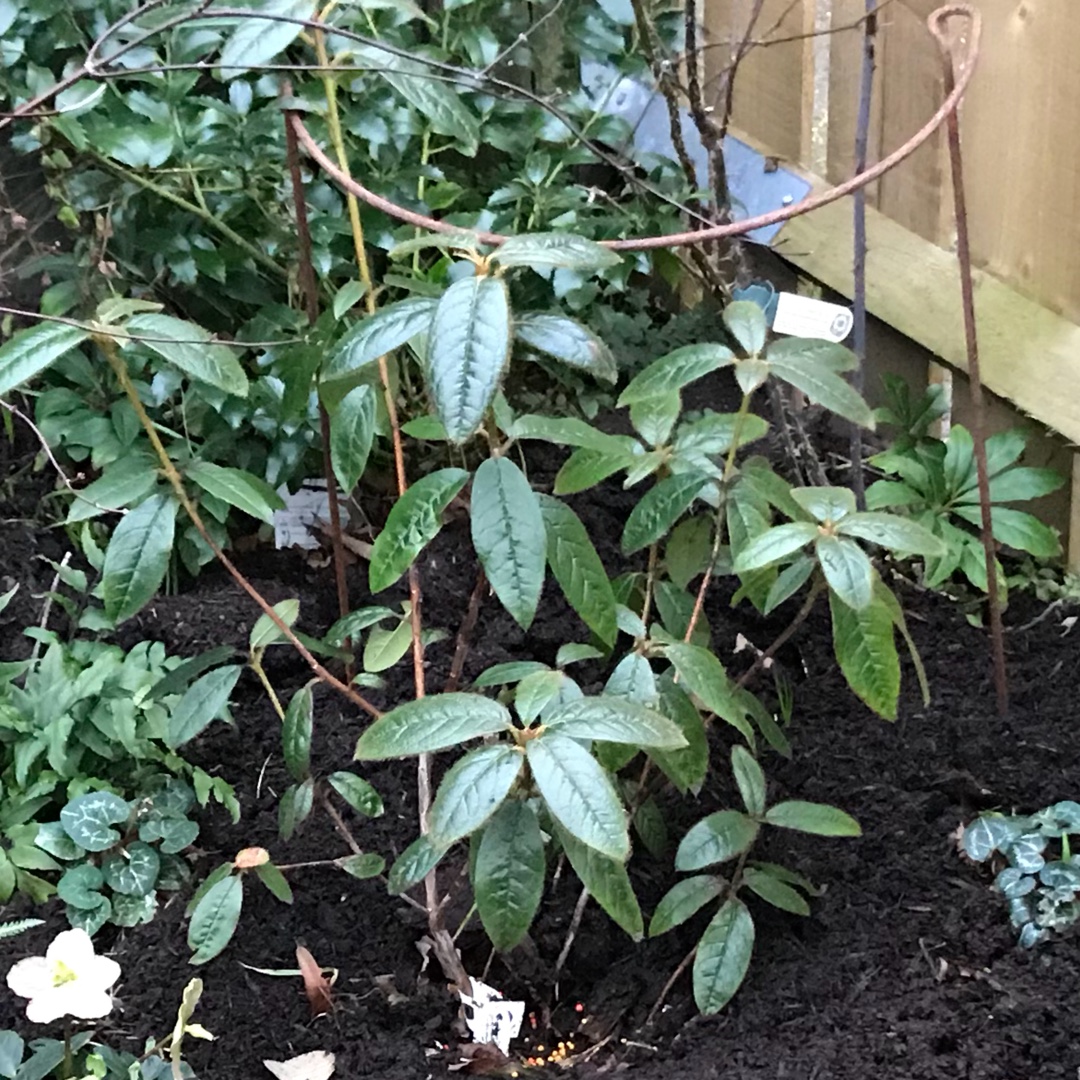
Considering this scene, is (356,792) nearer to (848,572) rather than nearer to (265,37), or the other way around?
(848,572)

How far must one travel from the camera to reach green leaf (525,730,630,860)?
32.1 inches

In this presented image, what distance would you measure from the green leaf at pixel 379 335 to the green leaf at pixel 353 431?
129 mm

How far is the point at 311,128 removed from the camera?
1.77 metres

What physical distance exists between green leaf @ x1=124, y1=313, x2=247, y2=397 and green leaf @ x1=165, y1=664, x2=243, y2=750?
0.33m

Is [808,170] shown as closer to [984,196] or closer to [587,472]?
[984,196]

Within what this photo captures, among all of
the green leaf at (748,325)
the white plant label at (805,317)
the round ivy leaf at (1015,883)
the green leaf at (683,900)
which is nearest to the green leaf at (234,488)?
the green leaf at (748,325)

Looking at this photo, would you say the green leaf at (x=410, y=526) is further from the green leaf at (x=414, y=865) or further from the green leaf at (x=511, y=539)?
the green leaf at (x=414, y=865)

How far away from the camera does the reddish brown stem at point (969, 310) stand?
3.92 ft

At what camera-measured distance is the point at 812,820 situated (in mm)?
1193

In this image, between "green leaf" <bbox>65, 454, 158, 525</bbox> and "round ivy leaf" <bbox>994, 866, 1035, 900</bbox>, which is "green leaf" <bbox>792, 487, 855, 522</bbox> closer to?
"round ivy leaf" <bbox>994, 866, 1035, 900</bbox>

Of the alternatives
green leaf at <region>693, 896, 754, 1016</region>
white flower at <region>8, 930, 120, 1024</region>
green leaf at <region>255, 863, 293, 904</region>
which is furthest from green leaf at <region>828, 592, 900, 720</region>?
white flower at <region>8, 930, 120, 1024</region>

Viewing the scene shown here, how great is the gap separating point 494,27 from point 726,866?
1.49 meters

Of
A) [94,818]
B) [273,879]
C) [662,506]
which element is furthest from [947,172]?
[94,818]

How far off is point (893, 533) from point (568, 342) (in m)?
→ 0.36
